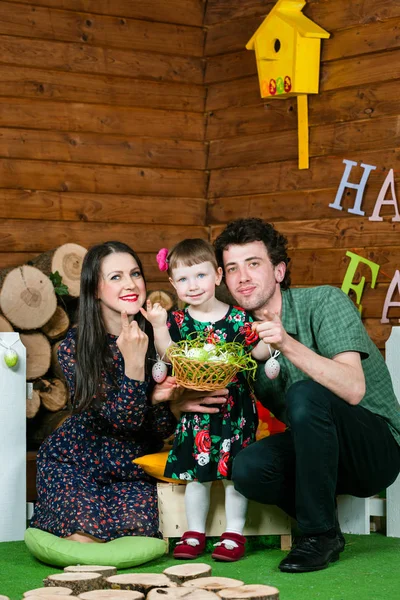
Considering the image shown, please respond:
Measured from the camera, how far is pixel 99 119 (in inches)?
203

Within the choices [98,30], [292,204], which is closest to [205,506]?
[292,204]

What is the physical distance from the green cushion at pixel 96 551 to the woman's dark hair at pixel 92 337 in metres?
0.48

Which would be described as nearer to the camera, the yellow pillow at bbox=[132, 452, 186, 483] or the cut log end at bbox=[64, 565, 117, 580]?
the cut log end at bbox=[64, 565, 117, 580]

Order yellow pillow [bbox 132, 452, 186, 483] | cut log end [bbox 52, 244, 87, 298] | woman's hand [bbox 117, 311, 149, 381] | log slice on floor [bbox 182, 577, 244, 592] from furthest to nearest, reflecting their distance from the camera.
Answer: cut log end [bbox 52, 244, 87, 298] → yellow pillow [bbox 132, 452, 186, 483] → woman's hand [bbox 117, 311, 149, 381] → log slice on floor [bbox 182, 577, 244, 592]

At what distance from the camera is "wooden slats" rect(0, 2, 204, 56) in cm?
491

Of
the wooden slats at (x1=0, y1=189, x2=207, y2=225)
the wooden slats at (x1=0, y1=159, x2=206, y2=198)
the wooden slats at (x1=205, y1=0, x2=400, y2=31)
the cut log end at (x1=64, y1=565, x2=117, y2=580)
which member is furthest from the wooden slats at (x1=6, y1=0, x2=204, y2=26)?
the cut log end at (x1=64, y1=565, x2=117, y2=580)

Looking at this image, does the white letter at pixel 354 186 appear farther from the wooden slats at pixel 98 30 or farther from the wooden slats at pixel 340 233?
the wooden slats at pixel 98 30

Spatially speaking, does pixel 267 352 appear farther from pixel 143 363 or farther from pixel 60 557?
pixel 60 557

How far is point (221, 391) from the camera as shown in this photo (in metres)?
3.09

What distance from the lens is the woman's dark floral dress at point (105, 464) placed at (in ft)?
10.5

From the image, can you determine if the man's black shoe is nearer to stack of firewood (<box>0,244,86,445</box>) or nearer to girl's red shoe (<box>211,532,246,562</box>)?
girl's red shoe (<box>211,532,246,562</box>)

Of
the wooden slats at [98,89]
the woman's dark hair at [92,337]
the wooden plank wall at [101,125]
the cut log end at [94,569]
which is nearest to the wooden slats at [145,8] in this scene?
the wooden plank wall at [101,125]

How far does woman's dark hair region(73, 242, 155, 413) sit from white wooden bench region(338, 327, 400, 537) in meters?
0.90

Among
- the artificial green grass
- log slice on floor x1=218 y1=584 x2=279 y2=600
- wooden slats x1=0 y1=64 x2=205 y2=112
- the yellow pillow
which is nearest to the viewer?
log slice on floor x1=218 y1=584 x2=279 y2=600
